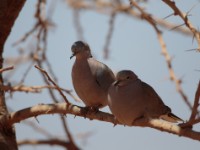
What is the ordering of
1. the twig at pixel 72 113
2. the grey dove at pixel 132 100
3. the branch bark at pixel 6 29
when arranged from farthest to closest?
the branch bark at pixel 6 29 → the grey dove at pixel 132 100 → the twig at pixel 72 113

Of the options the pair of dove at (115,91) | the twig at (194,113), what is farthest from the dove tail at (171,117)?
the twig at (194,113)

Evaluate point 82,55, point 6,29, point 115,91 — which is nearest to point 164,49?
point 82,55

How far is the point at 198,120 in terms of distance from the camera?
2.08 m

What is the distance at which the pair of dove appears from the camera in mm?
2531

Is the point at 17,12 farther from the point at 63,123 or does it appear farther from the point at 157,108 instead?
the point at 157,108

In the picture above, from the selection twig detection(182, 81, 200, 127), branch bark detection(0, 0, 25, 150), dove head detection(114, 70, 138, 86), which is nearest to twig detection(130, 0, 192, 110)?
dove head detection(114, 70, 138, 86)

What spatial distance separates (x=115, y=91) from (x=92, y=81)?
0.29 metres

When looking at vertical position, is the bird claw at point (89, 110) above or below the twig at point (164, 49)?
below

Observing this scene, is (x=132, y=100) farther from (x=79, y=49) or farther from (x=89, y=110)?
(x=79, y=49)

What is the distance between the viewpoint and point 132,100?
8.36 ft

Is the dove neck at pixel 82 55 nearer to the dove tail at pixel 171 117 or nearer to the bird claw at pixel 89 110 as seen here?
the bird claw at pixel 89 110

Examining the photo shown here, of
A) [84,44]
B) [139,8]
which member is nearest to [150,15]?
[139,8]

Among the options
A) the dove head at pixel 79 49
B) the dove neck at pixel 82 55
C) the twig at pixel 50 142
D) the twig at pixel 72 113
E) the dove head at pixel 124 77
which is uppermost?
the dove head at pixel 79 49

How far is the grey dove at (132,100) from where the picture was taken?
2.52 metres
